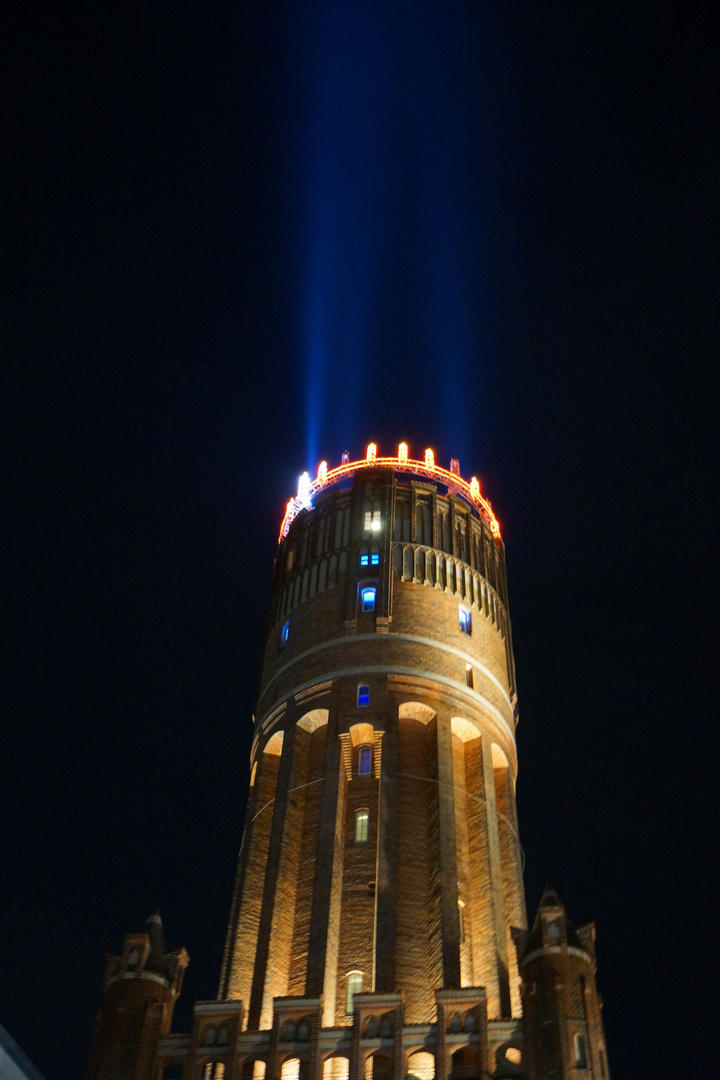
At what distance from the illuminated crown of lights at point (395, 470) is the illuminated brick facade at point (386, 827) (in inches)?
5.6

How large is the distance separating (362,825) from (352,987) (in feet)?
21.5

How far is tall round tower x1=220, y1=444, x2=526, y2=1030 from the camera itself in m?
41.8

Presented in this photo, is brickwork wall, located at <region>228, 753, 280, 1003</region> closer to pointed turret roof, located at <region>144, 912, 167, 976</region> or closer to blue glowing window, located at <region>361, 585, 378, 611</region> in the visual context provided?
pointed turret roof, located at <region>144, 912, 167, 976</region>

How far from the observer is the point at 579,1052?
116 feet

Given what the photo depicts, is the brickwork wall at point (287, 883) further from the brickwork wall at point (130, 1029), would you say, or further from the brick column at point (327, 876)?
the brickwork wall at point (130, 1029)

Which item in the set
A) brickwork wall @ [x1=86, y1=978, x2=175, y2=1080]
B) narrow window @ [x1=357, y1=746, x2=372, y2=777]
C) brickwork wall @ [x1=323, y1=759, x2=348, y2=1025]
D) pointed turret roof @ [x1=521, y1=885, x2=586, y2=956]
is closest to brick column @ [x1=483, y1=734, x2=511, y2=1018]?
pointed turret roof @ [x1=521, y1=885, x2=586, y2=956]

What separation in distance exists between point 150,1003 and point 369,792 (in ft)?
39.5

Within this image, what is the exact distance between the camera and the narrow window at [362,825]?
4562 centimetres

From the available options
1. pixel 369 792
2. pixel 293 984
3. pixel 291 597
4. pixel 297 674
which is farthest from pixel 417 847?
pixel 291 597

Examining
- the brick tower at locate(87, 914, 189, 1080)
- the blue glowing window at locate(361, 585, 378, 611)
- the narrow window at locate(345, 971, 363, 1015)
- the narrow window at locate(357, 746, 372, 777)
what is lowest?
the brick tower at locate(87, 914, 189, 1080)

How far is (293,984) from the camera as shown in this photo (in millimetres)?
41906

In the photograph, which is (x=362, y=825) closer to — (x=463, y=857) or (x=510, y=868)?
(x=463, y=857)

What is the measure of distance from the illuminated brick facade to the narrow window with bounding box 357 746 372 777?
0.10 meters

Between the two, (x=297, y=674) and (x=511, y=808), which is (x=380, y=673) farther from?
(x=511, y=808)
